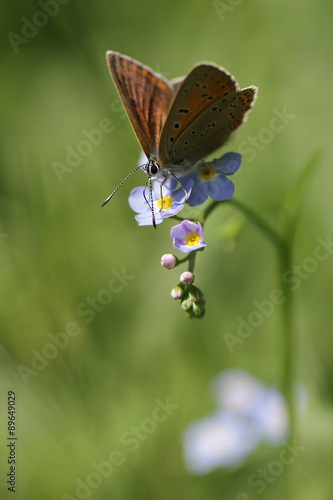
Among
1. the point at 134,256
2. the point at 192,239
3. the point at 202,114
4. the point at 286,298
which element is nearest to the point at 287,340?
the point at 286,298

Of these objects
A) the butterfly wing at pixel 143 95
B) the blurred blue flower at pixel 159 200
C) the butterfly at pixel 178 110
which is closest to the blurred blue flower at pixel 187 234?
the blurred blue flower at pixel 159 200

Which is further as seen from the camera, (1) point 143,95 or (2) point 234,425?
(2) point 234,425

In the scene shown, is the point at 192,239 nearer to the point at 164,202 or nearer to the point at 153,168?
the point at 164,202

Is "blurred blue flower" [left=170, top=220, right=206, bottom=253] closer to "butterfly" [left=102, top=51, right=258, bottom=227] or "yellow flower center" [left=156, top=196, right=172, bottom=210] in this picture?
"yellow flower center" [left=156, top=196, right=172, bottom=210]

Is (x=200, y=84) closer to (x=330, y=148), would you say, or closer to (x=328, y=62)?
(x=330, y=148)

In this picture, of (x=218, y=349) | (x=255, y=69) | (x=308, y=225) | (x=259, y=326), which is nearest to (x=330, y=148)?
(x=308, y=225)

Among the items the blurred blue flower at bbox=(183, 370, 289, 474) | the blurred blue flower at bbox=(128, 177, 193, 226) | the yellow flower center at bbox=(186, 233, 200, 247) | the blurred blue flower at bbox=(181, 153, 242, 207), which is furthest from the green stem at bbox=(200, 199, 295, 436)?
the blurred blue flower at bbox=(183, 370, 289, 474)
